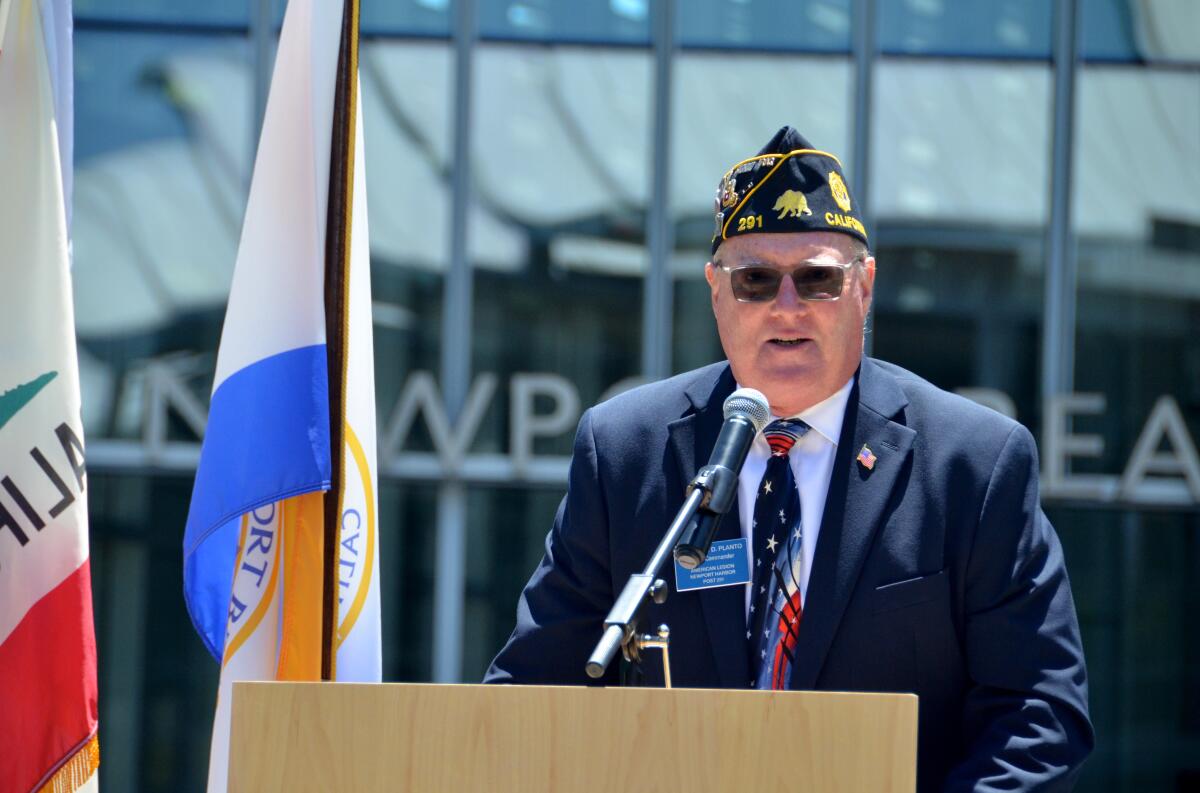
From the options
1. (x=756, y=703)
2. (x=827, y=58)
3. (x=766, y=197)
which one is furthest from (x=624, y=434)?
(x=827, y=58)

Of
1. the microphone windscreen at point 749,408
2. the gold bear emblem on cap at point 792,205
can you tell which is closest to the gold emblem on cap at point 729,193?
the gold bear emblem on cap at point 792,205

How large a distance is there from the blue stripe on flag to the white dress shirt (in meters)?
1.32

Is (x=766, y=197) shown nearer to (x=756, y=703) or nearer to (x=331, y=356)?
(x=756, y=703)

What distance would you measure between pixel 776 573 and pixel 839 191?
2.51 ft

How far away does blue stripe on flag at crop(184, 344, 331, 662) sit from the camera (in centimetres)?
384

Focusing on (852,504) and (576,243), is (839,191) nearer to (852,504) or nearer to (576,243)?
(852,504)

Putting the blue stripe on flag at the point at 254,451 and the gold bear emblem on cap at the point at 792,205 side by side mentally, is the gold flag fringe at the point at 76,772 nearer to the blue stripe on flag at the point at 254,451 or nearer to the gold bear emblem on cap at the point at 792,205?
the blue stripe on flag at the point at 254,451

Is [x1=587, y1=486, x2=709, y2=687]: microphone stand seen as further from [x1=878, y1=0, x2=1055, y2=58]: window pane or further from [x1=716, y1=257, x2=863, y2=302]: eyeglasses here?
[x1=878, y1=0, x2=1055, y2=58]: window pane

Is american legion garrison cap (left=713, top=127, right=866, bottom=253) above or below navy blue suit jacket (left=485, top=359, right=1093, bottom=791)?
above

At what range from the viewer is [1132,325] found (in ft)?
28.2

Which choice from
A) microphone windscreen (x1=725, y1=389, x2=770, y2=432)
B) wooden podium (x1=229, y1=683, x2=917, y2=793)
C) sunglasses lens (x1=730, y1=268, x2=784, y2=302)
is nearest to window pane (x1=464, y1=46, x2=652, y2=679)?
sunglasses lens (x1=730, y1=268, x2=784, y2=302)

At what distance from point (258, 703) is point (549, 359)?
21.3 ft

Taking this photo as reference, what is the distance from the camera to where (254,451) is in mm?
3867

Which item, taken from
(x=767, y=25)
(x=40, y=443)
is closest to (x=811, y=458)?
(x=40, y=443)
